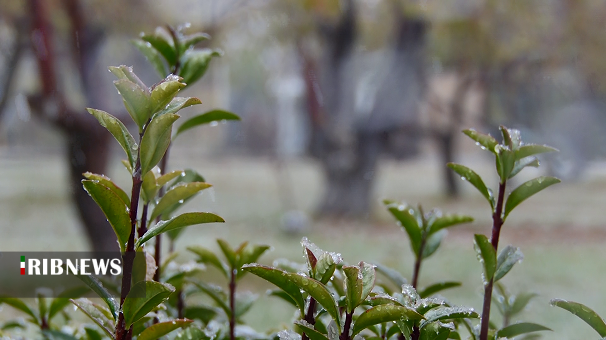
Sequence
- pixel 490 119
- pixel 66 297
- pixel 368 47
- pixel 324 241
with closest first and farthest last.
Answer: pixel 66 297
pixel 324 241
pixel 368 47
pixel 490 119

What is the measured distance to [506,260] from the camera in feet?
0.91

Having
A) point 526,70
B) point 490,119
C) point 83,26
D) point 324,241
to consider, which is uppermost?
point 526,70

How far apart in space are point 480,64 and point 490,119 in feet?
1.51

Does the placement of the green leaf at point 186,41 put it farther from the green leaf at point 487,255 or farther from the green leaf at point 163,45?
the green leaf at point 487,255

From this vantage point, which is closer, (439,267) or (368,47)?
(439,267)

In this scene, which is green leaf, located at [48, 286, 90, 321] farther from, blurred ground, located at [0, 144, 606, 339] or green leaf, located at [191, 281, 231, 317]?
blurred ground, located at [0, 144, 606, 339]

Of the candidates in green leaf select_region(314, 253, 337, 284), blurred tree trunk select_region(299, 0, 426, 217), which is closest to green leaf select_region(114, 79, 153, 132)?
green leaf select_region(314, 253, 337, 284)

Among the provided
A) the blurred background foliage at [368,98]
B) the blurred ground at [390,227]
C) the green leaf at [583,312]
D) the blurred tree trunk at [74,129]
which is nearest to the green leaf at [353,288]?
the green leaf at [583,312]

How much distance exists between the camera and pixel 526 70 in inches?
172

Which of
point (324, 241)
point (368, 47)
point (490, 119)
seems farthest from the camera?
point (490, 119)

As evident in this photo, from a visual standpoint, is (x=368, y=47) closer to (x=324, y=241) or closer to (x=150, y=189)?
(x=324, y=241)

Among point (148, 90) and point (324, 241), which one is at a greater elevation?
point (324, 241)

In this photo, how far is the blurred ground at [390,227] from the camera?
7.29 feet

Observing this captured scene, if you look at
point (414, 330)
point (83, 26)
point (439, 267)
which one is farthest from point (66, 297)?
point (439, 267)
